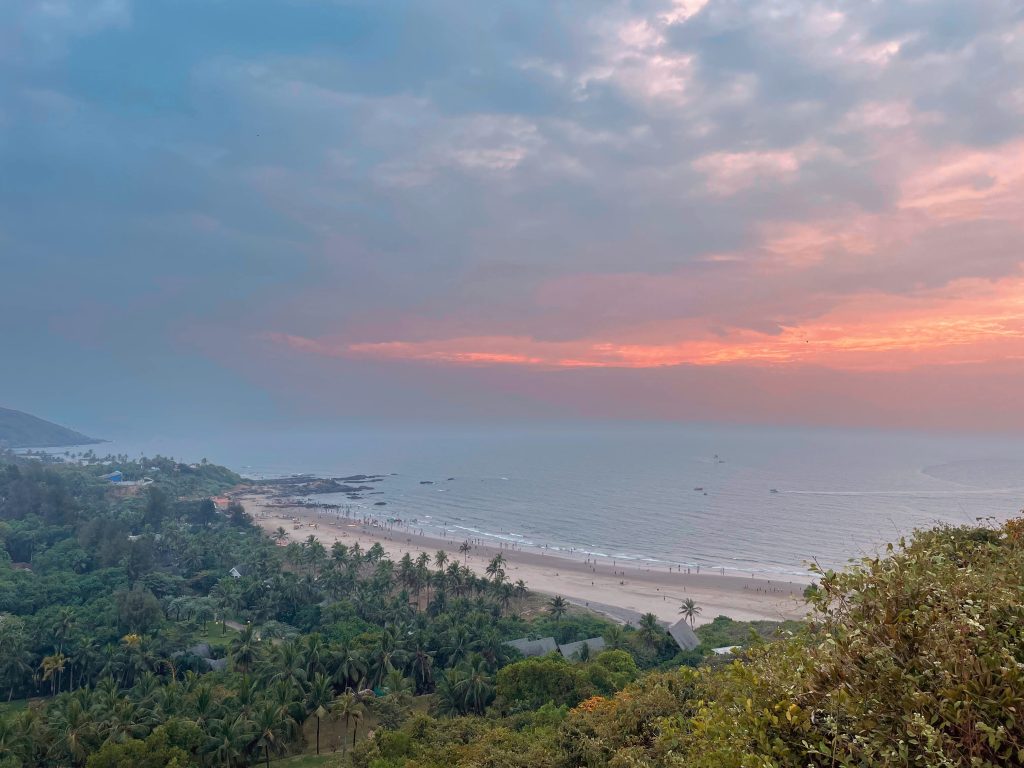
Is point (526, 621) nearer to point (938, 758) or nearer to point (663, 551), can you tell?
point (663, 551)

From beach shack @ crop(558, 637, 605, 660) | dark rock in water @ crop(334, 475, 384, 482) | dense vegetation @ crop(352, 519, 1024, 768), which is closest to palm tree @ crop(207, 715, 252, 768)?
beach shack @ crop(558, 637, 605, 660)

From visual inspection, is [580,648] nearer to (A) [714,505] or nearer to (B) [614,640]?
(B) [614,640]

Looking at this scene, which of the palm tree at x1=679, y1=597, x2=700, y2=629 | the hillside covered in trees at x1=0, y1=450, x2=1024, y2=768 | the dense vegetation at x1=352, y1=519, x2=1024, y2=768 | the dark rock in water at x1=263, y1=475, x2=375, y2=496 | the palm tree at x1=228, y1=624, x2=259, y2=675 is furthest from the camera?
the dark rock in water at x1=263, y1=475, x2=375, y2=496

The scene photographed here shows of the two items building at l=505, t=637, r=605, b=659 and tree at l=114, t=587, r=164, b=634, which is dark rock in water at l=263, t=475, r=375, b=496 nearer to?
tree at l=114, t=587, r=164, b=634

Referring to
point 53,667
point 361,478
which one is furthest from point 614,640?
point 361,478

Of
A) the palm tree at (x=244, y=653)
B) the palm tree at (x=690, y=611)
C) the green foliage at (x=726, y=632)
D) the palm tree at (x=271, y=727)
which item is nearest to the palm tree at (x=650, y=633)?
the green foliage at (x=726, y=632)

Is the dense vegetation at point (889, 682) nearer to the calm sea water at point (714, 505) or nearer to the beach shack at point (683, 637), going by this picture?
the beach shack at point (683, 637)

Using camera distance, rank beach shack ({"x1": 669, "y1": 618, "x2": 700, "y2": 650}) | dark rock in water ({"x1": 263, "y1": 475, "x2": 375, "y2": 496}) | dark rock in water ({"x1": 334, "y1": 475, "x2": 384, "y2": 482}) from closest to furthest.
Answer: beach shack ({"x1": 669, "y1": 618, "x2": 700, "y2": 650})
dark rock in water ({"x1": 263, "y1": 475, "x2": 375, "y2": 496})
dark rock in water ({"x1": 334, "y1": 475, "x2": 384, "y2": 482})
